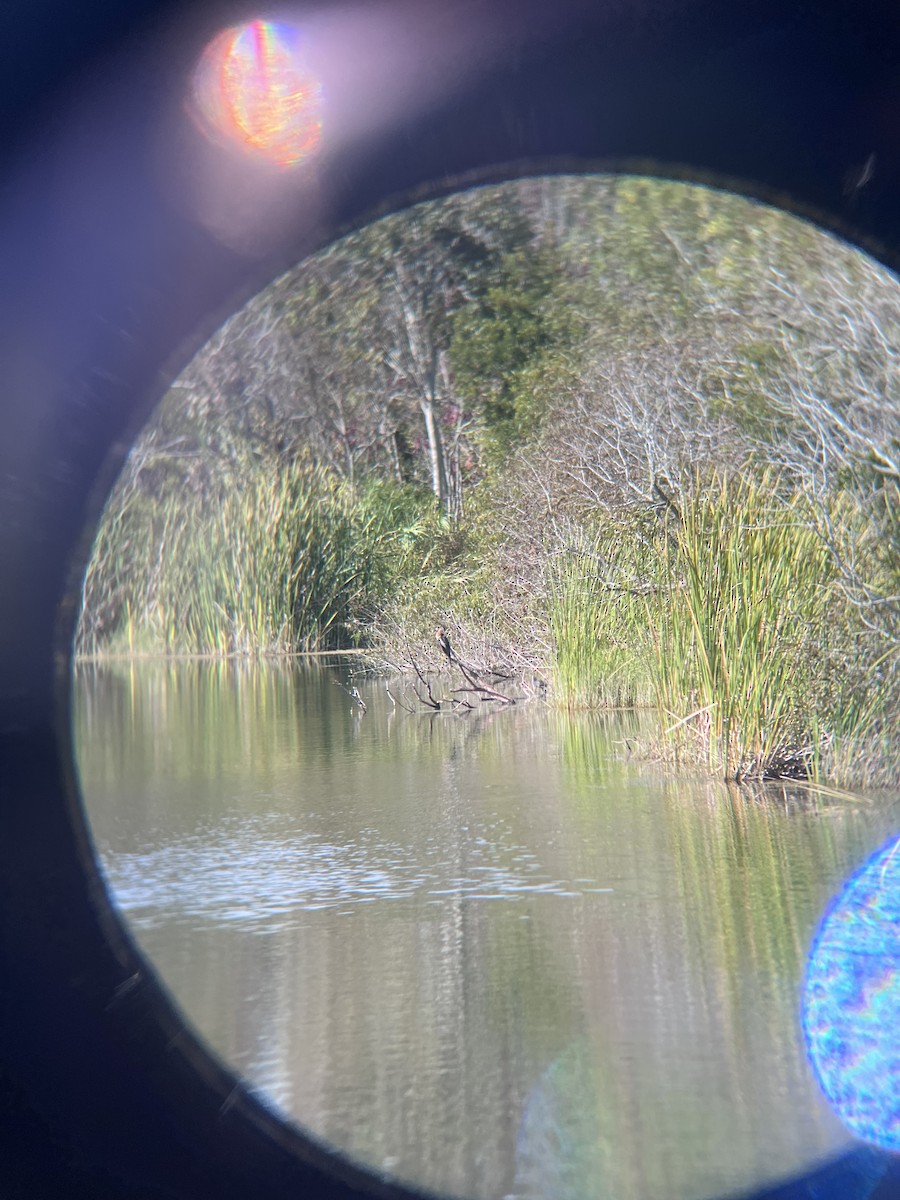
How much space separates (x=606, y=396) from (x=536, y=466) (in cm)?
85

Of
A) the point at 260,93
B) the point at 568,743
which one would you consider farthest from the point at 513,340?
the point at 260,93

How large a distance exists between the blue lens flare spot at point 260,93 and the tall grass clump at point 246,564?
878 cm

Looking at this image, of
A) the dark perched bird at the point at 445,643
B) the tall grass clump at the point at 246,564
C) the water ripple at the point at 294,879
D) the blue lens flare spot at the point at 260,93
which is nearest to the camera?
the blue lens flare spot at the point at 260,93

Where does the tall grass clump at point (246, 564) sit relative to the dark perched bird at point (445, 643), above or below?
above

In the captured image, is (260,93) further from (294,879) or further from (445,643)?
(445,643)

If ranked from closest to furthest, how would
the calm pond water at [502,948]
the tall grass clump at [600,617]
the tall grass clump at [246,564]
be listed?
the calm pond water at [502,948], the tall grass clump at [600,617], the tall grass clump at [246,564]

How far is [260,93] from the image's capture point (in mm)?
1604

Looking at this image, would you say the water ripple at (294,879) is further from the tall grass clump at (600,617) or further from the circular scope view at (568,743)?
the tall grass clump at (600,617)

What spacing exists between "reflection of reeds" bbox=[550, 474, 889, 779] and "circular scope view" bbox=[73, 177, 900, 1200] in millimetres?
14

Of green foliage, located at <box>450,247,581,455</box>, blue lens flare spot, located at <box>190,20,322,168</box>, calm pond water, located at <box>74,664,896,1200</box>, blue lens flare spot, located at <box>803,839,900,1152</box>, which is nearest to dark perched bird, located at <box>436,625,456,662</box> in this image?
green foliage, located at <box>450,247,581,455</box>

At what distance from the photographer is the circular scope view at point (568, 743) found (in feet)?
6.83

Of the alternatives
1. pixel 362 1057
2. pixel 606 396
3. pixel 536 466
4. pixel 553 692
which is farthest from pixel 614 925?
pixel 536 466

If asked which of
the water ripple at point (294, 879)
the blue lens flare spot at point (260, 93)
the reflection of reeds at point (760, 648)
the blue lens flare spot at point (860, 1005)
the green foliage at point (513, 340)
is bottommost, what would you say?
the blue lens flare spot at point (860, 1005)

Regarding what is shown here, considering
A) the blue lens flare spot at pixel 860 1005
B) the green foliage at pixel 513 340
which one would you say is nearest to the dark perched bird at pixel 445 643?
the green foliage at pixel 513 340
